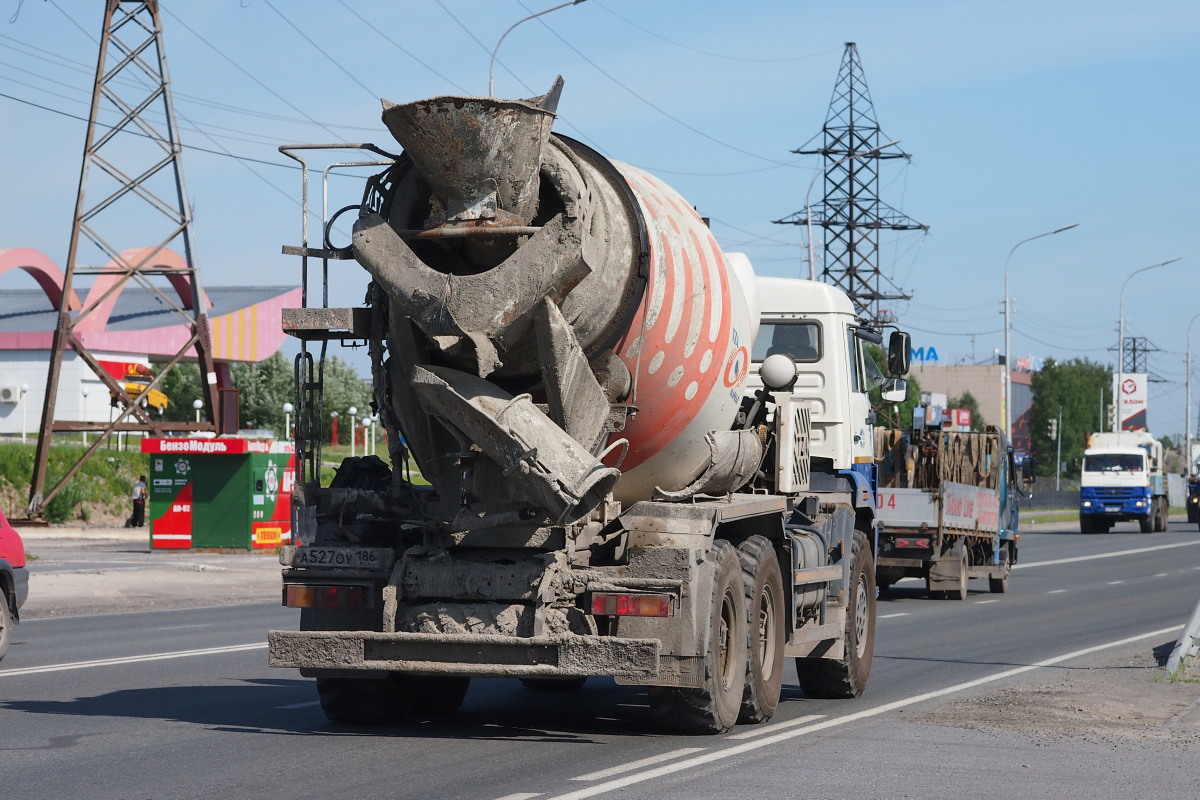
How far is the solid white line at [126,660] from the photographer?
14000mm

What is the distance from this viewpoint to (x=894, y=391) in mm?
15938

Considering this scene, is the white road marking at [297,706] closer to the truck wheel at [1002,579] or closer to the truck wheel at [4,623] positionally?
the truck wheel at [4,623]

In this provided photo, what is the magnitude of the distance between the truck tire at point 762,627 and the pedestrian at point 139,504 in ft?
121

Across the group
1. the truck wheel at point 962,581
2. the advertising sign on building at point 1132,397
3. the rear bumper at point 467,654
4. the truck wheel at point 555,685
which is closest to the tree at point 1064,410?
the advertising sign on building at point 1132,397

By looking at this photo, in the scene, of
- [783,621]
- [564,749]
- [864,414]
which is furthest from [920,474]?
[564,749]

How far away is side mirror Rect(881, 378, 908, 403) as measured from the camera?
51.6ft

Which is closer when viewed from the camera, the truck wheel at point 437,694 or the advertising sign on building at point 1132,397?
the truck wheel at point 437,694

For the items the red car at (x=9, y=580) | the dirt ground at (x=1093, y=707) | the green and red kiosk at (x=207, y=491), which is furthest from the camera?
the green and red kiosk at (x=207, y=491)

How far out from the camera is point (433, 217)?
31.8 feet

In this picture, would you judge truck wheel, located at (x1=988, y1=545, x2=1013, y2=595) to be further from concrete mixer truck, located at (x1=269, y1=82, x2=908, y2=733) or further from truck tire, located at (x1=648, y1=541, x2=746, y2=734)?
truck tire, located at (x1=648, y1=541, x2=746, y2=734)

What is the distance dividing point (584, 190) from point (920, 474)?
1936 centimetres

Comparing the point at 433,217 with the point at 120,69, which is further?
the point at 120,69

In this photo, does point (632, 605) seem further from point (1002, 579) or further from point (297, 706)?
point (1002, 579)

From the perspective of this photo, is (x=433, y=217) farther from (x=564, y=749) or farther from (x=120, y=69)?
(x=120, y=69)
